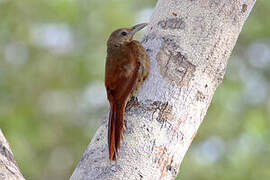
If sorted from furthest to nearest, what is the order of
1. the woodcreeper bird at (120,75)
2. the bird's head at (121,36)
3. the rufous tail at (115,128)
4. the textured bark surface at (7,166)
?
the bird's head at (121,36)
the woodcreeper bird at (120,75)
the rufous tail at (115,128)
the textured bark surface at (7,166)

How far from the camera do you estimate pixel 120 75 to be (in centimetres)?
376

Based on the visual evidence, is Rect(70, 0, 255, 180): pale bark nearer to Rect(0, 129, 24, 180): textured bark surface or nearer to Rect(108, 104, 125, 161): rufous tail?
Rect(108, 104, 125, 161): rufous tail

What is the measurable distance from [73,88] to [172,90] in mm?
Result: 7350

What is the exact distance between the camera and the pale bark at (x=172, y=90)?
110 inches

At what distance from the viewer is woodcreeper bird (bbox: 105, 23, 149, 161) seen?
2.97 meters

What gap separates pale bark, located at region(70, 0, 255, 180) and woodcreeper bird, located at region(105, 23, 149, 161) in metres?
0.05

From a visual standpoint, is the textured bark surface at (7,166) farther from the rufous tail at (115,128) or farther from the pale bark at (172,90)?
the rufous tail at (115,128)

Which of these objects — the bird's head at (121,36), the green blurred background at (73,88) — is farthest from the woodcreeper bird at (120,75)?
A: the green blurred background at (73,88)

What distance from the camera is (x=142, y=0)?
11.0 m

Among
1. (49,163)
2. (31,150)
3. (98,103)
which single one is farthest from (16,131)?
(98,103)

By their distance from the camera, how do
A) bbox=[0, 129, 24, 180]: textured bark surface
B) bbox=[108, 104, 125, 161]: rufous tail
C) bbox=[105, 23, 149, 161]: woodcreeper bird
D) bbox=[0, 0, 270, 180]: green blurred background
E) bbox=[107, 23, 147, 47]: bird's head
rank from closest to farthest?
bbox=[0, 129, 24, 180]: textured bark surface
bbox=[108, 104, 125, 161]: rufous tail
bbox=[105, 23, 149, 161]: woodcreeper bird
bbox=[107, 23, 147, 47]: bird's head
bbox=[0, 0, 270, 180]: green blurred background

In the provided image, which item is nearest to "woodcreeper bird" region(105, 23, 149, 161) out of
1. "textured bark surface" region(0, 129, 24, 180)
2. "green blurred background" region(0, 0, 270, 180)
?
"textured bark surface" region(0, 129, 24, 180)

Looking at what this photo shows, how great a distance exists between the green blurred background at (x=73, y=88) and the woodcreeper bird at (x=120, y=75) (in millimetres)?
5222

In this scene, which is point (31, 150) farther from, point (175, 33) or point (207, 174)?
point (175, 33)
